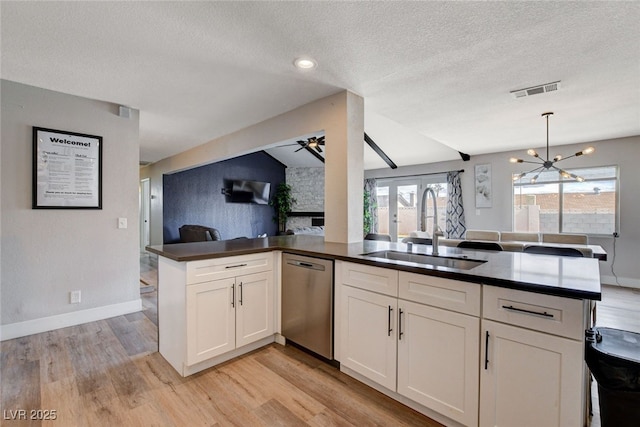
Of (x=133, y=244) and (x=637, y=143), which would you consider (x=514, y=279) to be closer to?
(x=133, y=244)

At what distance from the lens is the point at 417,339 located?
1608 mm

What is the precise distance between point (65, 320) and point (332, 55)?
11.9ft

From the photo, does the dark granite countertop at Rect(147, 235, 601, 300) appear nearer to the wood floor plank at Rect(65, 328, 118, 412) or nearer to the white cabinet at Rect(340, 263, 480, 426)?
the white cabinet at Rect(340, 263, 480, 426)

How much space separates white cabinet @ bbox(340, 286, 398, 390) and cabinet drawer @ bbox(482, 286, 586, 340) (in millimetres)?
538

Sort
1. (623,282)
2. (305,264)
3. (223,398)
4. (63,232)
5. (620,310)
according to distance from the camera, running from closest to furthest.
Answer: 1. (223,398)
2. (305,264)
3. (63,232)
4. (620,310)
5. (623,282)

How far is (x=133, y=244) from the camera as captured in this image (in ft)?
11.0

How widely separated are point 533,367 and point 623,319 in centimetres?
319

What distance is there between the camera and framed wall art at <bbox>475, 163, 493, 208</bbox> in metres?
6.13

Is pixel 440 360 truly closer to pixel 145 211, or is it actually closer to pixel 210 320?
pixel 210 320

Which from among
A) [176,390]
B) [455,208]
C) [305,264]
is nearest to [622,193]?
[455,208]

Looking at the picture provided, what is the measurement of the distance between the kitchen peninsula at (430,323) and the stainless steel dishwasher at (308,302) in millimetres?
79

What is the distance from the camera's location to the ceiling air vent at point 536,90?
107 inches

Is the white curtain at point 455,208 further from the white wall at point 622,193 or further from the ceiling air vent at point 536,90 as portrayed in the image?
the ceiling air vent at point 536,90

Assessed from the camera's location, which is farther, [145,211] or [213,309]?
[145,211]
